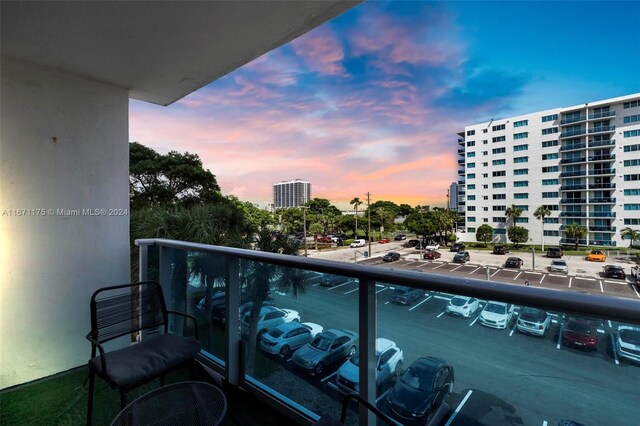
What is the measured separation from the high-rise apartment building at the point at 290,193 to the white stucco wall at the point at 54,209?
38.6 meters

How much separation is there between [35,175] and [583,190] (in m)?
45.9

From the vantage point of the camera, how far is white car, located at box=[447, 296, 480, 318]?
37.5 inches

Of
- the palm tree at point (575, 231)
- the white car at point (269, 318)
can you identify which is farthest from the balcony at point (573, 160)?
the white car at point (269, 318)

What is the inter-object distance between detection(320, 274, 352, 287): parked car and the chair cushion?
2.59 feet

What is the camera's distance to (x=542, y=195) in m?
37.6

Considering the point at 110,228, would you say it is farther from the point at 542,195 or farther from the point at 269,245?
the point at 542,195

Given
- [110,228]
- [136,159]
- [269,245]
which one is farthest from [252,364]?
[136,159]

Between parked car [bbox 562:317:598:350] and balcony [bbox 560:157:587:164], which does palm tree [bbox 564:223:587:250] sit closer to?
balcony [bbox 560:157:587:164]

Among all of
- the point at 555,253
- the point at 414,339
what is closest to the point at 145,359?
the point at 414,339

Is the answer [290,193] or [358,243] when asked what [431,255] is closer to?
[358,243]

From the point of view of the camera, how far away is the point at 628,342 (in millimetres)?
707

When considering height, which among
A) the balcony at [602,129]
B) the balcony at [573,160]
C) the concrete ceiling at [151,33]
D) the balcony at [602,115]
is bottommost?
the concrete ceiling at [151,33]

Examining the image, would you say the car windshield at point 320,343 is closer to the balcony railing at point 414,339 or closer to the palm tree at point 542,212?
the balcony railing at point 414,339

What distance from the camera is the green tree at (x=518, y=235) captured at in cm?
3603
